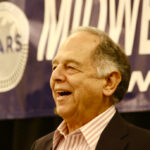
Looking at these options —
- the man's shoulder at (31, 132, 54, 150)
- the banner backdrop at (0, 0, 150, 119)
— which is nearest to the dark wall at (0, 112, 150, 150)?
the banner backdrop at (0, 0, 150, 119)

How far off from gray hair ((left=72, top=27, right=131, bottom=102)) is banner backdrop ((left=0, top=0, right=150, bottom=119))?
35 cm

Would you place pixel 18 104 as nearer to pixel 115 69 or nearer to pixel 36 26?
pixel 36 26

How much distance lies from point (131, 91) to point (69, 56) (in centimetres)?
54

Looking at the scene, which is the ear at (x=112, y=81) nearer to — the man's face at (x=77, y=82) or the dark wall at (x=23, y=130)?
the man's face at (x=77, y=82)

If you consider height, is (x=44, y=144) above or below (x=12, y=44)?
below

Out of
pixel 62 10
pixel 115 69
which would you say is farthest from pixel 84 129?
pixel 62 10

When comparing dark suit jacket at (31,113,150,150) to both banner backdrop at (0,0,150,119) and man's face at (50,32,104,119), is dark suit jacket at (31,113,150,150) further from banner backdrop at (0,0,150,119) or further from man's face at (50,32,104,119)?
banner backdrop at (0,0,150,119)

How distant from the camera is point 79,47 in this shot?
197 centimetres

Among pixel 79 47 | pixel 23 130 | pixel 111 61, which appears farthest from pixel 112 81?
pixel 23 130

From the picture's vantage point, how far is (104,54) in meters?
1.98

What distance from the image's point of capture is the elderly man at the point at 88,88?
192 cm

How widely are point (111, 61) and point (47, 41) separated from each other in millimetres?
800

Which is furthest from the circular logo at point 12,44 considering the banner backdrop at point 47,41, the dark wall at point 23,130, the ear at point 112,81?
the ear at point 112,81

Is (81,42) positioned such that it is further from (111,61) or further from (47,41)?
(47,41)
